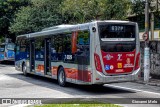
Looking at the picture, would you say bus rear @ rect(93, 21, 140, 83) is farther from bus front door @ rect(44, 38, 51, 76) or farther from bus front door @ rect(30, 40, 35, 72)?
bus front door @ rect(30, 40, 35, 72)

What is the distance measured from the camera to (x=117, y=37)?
45.1 feet

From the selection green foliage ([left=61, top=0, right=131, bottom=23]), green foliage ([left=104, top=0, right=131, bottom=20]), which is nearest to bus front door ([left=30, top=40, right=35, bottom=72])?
green foliage ([left=61, top=0, right=131, bottom=23])

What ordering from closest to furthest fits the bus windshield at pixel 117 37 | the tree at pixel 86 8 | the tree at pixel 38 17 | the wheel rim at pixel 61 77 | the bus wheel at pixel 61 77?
1. the bus windshield at pixel 117 37
2. the bus wheel at pixel 61 77
3. the wheel rim at pixel 61 77
4. the tree at pixel 86 8
5. the tree at pixel 38 17

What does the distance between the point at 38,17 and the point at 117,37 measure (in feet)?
61.5

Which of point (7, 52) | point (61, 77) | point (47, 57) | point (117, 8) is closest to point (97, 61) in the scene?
point (61, 77)

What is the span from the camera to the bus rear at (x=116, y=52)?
43.5 ft

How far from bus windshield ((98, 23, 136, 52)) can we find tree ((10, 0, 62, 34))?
16741 mm

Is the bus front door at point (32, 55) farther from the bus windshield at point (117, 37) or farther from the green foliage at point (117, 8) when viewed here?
the bus windshield at point (117, 37)

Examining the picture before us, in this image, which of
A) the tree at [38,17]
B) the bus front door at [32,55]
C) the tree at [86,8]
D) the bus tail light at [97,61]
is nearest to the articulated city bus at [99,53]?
the bus tail light at [97,61]

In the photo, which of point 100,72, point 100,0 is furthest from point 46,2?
point 100,72

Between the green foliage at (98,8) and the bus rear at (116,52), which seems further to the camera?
the green foliage at (98,8)

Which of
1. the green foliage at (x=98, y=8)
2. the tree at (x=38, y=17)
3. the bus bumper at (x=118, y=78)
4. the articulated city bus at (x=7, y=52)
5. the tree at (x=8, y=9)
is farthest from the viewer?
the tree at (x=8, y=9)

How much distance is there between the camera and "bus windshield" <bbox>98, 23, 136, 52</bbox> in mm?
13445

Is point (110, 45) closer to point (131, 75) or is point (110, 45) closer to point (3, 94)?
point (131, 75)
